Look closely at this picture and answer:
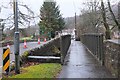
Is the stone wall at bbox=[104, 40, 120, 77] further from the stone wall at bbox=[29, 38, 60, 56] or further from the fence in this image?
the stone wall at bbox=[29, 38, 60, 56]

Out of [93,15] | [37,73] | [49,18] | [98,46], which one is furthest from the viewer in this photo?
[49,18]

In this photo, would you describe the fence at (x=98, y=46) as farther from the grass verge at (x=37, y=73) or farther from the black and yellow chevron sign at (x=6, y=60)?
the black and yellow chevron sign at (x=6, y=60)

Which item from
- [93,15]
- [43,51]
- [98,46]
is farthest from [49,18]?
[98,46]

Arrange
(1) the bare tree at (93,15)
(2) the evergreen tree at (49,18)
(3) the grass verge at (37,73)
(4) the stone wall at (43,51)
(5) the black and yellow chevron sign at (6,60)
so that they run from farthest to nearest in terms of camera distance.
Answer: (2) the evergreen tree at (49,18) < (1) the bare tree at (93,15) < (4) the stone wall at (43,51) < (3) the grass verge at (37,73) < (5) the black and yellow chevron sign at (6,60)

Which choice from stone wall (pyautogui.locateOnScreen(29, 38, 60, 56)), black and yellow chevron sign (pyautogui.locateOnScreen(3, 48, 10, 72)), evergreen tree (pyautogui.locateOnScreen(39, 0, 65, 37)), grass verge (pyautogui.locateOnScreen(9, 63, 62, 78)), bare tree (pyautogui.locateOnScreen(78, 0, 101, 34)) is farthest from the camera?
evergreen tree (pyautogui.locateOnScreen(39, 0, 65, 37))

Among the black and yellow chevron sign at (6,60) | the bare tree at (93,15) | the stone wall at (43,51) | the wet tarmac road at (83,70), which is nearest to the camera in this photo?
the black and yellow chevron sign at (6,60)

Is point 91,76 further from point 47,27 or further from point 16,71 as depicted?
point 47,27

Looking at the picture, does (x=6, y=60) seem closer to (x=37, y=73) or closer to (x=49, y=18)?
(x=37, y=73)

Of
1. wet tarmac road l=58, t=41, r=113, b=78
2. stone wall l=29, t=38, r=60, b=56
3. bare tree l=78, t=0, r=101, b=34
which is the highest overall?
bare tree l=78, t=0, r=101, b=34

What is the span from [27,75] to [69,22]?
91.8m

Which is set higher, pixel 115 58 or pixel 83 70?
pixel 115 58

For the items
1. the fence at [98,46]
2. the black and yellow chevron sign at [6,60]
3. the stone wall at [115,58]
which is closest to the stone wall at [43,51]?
the fence at [98,46]

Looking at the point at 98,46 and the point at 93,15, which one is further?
the point at 93,15

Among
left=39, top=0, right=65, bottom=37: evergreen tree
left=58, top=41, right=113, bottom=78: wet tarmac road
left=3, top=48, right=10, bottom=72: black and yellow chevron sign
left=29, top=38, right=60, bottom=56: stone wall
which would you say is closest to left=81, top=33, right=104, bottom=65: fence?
left=58, top=41, right=113, bottom=78: wet tarmac road
